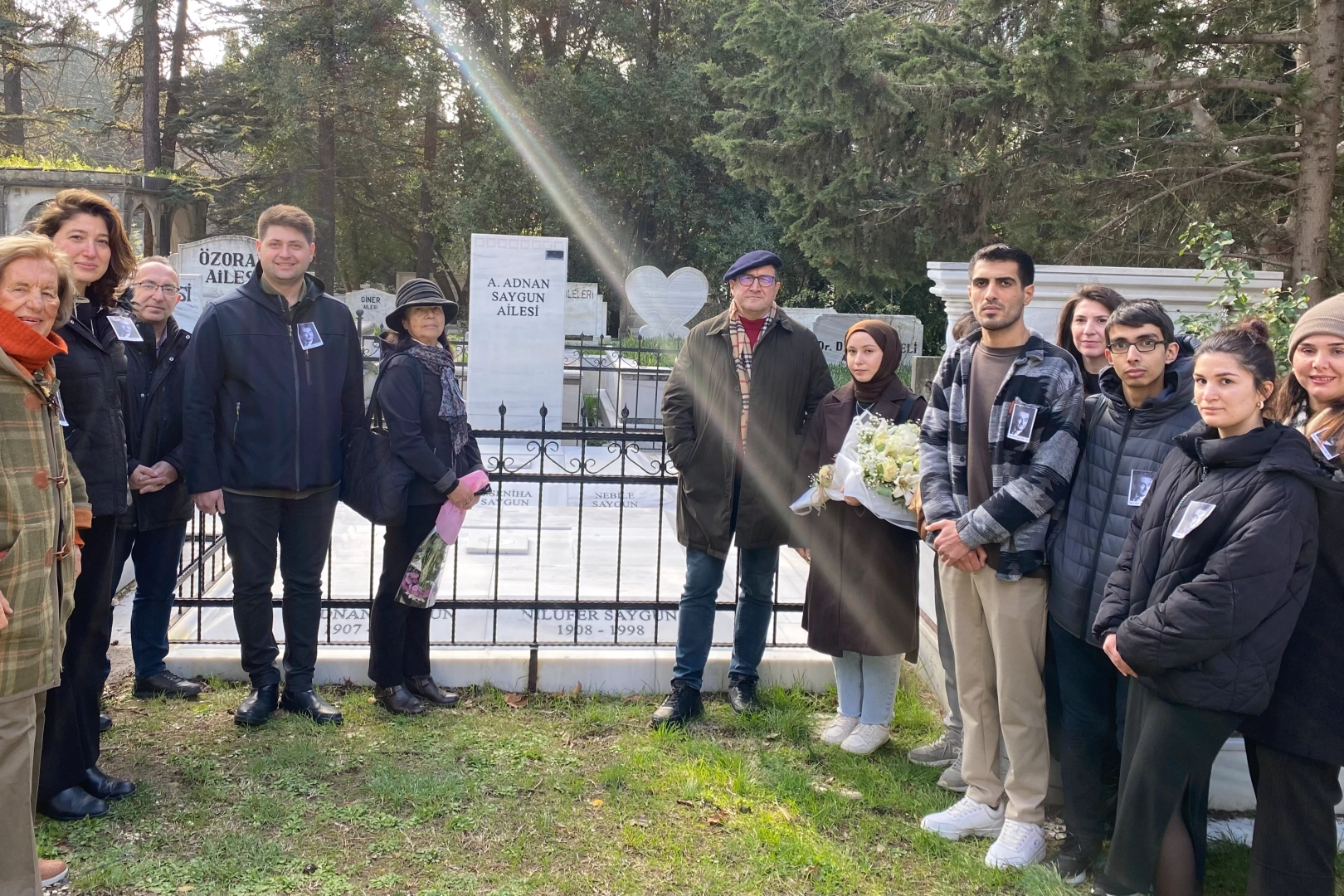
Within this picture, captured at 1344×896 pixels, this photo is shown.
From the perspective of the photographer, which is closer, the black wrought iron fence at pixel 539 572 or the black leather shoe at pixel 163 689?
the black leather shoe at pixel 163 689

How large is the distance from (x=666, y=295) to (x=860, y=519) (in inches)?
469

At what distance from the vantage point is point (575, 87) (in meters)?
26.7

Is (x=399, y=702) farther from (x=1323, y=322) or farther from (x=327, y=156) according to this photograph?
(x=327, y=156)

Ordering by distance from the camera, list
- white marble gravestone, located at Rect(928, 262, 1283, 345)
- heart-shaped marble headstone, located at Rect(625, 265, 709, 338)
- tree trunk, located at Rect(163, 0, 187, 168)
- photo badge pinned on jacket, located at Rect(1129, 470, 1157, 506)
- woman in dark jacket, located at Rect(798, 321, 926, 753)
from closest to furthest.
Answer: photo badge pinned on jacket, located at Rect(1129, 470, 1157, 506), woman in dark jacket, located at Rect(798, 321, 926, 753), white marble gravestone, located at Rect(928, 262, 1283, 345), heart-shaped marble headstone, located at Rect(625, 265, 709, 338), tree trunk, located at Rect(163, 0, 187, 168)

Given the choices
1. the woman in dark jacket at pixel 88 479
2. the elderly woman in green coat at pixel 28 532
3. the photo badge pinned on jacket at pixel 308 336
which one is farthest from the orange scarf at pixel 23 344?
the photo badge pinned on jacket at pixel 308 336

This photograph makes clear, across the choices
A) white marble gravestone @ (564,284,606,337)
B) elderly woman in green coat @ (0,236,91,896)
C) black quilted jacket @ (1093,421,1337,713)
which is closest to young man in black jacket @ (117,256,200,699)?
elderly woman in green coat @ (0,236,91,896)

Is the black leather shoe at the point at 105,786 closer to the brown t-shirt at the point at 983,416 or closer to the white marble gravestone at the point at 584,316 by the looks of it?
the brown t-shirt at the point at 983,416

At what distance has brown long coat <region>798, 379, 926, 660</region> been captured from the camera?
3877mm

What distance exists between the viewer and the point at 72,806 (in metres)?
3.28

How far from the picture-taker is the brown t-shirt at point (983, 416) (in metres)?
3.23

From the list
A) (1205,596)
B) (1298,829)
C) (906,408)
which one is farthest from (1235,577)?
(906,408)

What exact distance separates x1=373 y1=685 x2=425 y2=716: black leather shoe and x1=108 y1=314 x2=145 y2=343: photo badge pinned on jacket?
1.72 metres

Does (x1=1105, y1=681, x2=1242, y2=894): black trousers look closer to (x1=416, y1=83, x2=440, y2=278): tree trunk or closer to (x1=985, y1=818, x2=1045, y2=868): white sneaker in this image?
(x1=985, y1=818, x2=1045, y2=868): white sneaker

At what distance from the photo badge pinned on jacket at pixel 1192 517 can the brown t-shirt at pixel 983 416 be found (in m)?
0.69
